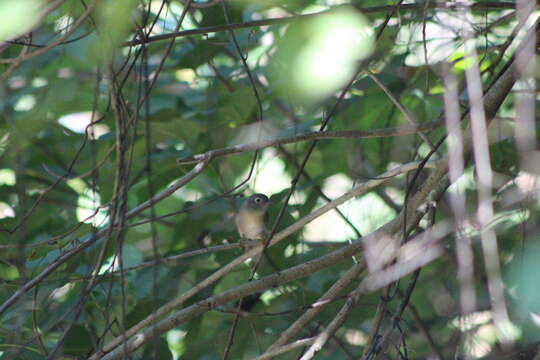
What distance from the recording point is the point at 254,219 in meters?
5.95

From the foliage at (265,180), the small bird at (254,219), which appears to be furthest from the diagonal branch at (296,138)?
the small bird at (254,219)

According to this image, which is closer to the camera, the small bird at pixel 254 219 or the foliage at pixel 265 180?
the foliage at pixel 265 180

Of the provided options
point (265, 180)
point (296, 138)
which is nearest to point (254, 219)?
point (265, 180)

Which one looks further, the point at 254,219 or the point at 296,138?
the point at 254,219

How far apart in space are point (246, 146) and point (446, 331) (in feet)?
8.40

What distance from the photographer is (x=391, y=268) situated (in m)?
3.28

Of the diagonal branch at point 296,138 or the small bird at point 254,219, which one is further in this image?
the small bird at point 254,219

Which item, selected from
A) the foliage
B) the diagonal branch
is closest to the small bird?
the foliage

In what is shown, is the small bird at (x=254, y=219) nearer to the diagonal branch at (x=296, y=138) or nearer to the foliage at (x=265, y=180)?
the foliage at (x=265, y=180)

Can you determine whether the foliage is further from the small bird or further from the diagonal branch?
the small bird

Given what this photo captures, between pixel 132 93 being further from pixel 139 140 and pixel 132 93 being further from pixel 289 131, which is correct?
pixel 289 131

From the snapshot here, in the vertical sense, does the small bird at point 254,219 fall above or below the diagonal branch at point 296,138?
above

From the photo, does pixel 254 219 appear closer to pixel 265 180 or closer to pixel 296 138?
pixel 265 180

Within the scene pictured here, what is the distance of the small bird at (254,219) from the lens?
5.67 m
